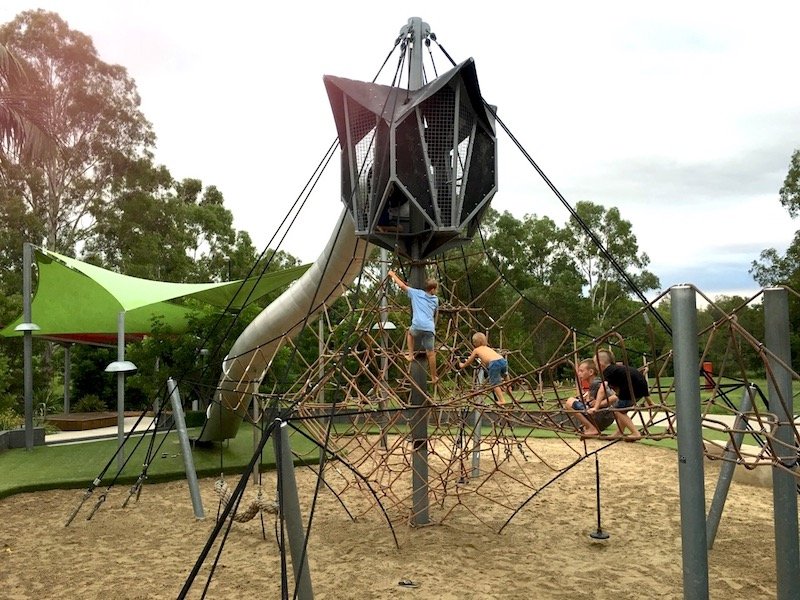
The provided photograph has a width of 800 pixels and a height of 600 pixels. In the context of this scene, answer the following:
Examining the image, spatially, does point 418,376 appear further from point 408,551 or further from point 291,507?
point 291,507

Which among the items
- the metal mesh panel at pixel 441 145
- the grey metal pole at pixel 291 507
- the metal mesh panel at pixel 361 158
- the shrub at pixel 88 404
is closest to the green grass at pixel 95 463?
the metal mesh panel at pixel 361 158

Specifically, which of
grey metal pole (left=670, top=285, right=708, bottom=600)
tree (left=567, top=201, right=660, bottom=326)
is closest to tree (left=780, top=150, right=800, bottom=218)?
tree (left=567, top=201, right=660, bottom=326)

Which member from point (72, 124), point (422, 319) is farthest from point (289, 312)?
point (72, 124)

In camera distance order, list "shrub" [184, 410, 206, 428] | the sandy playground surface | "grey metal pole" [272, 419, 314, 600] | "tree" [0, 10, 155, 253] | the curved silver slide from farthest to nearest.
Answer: "tree" [0, 10, 155, 253], "shrub" [184, 410, 206, 428], the curved silver slide, the sandy playground surface, "grey metal pole" [272, 419, 314, 600]

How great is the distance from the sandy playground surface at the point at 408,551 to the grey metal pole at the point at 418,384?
0.28 metres

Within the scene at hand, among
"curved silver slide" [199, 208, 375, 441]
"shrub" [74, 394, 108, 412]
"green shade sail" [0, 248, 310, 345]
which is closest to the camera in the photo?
"curved silver slide" [199, 208, 375, 441]

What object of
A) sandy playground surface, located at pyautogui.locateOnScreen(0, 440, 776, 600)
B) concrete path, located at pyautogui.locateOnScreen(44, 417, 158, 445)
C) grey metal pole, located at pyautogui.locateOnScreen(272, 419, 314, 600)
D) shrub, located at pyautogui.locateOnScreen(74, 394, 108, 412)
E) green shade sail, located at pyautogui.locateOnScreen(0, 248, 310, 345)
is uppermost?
green shade sail, located at pyautogui.locateOnScreen(0, 248, 310, 345)

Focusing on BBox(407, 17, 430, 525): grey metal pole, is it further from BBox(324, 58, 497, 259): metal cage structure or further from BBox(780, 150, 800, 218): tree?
→ BBox(780, 150, 800, 218): tree

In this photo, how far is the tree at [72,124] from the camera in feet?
69.2

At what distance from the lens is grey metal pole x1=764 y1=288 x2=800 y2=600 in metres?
3.77

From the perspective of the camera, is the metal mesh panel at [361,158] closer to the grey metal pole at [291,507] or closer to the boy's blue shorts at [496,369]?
the boy's blue shorts at [496,369]

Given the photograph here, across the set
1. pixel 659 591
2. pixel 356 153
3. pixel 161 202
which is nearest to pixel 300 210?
pixel 356 153

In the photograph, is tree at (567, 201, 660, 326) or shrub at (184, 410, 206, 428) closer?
shrub at (184, 410, 206, 428)

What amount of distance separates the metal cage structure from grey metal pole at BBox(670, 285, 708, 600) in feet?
9.89
